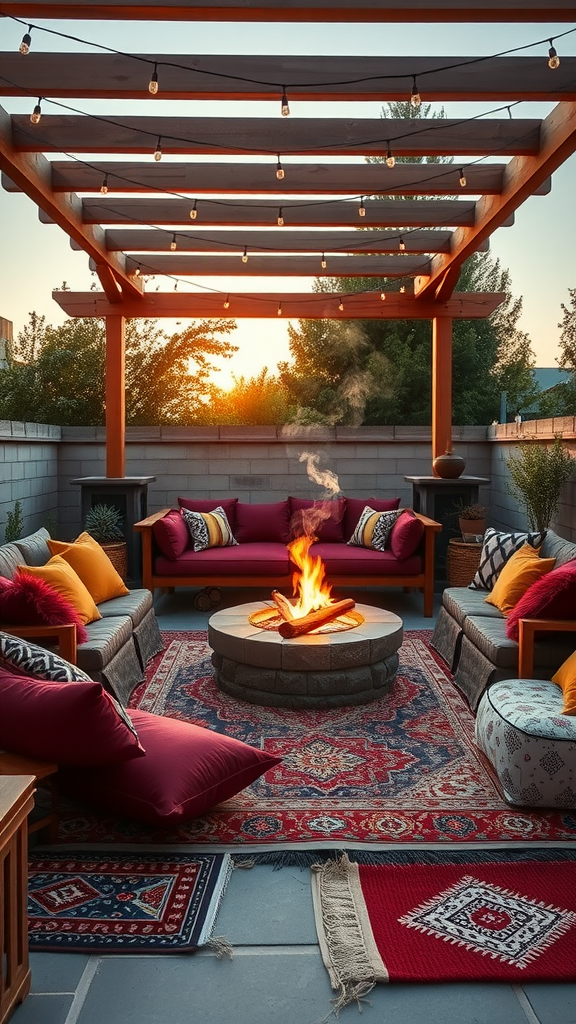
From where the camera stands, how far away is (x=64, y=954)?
6.41 feet

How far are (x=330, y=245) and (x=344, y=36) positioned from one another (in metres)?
2.09

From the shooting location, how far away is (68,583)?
3.97 m

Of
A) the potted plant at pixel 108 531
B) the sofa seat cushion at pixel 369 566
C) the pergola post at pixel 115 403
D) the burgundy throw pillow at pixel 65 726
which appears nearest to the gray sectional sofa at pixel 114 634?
the burgundy throw pillow at pixel 65 726

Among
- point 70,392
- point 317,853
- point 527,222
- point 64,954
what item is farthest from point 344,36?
point 527,222

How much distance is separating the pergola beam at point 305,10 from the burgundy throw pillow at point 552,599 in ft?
7.53

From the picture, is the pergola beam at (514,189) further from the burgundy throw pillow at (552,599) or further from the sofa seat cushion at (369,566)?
the sofa seat cushion at (369,566)

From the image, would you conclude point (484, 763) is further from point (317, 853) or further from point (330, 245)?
point (330, 245)

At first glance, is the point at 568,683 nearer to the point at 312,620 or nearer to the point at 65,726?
the point at 312,620

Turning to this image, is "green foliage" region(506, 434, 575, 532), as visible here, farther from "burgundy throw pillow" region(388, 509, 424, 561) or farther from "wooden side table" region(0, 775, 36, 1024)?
"wooden side table" region(0, 775, 36, 1024)

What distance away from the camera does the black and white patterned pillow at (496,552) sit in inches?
183

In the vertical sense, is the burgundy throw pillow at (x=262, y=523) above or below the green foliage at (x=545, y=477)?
below

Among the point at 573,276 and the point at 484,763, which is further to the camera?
the point at 573,276

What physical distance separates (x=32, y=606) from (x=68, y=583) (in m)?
0.51

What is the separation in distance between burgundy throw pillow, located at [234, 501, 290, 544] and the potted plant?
98 cm
